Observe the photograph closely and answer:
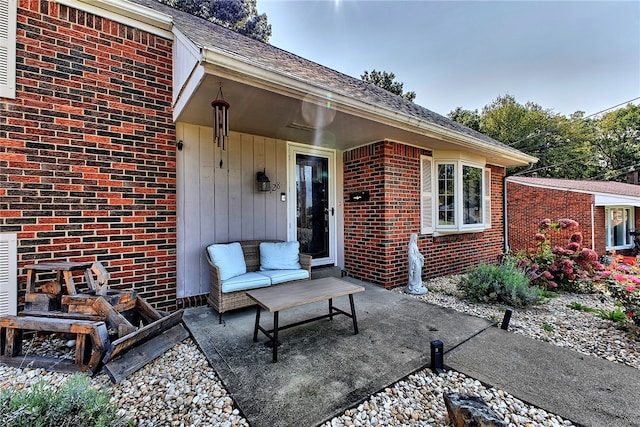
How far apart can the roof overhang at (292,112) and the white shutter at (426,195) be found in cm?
34

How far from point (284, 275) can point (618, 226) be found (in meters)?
16.1

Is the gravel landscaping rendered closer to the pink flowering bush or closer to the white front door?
the pink flowering bush

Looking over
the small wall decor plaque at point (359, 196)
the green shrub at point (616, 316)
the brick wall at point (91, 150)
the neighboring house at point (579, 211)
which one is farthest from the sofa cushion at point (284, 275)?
the neighboring house at point (579, 211)

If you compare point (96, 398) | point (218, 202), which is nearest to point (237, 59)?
point (218, 202)

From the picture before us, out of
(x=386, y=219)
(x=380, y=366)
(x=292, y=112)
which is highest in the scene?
(x=292, y=112)

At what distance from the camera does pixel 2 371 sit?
7.25ft

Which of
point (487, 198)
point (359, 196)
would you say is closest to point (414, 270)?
point (359, 196)

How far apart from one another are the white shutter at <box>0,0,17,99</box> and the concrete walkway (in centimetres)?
300

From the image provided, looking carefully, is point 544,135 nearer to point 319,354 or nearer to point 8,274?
point 319,354

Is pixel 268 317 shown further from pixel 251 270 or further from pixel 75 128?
pixel 75 128

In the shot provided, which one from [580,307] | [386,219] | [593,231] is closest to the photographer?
[580,307]

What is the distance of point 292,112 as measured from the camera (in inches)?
130

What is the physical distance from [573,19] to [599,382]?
899 centimetres

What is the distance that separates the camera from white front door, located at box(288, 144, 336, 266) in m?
4.76
